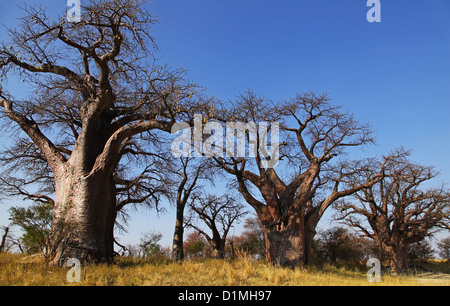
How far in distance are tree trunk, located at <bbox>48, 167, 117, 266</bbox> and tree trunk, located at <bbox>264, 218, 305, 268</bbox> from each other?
236 inches

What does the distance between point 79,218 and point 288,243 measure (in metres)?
7.09

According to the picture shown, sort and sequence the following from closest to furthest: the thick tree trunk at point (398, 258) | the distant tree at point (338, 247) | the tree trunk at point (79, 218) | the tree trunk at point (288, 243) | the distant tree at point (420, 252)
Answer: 1. the tree trunk at point (79, 218)
2. the tree trunk at point (288, 243)
3. the thick tree trunk at point (398, 258)
4. the distant tree at point (338, 247)
5. the distant tree at point (420, 252)

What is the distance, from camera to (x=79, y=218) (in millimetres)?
7387

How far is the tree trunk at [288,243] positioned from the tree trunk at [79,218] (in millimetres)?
5985

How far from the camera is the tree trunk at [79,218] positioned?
23.0 feet

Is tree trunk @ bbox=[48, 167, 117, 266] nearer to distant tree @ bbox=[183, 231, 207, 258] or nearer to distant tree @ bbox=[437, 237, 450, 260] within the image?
distant tree @ bbox=[183, 231, 207, 258]

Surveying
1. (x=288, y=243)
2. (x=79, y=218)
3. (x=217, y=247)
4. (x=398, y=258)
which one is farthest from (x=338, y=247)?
(x=79, y=218)

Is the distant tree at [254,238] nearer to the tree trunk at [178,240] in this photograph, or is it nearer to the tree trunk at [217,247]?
the tree trunk at [217,247]

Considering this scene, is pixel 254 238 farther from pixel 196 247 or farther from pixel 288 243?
pixel 288 243

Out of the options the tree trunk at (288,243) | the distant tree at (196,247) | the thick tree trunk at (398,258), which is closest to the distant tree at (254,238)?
the distant tree at (196,247)

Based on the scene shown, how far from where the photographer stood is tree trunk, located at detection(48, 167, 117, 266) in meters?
7.01

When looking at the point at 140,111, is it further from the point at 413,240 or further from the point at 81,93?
the point at 413,240
